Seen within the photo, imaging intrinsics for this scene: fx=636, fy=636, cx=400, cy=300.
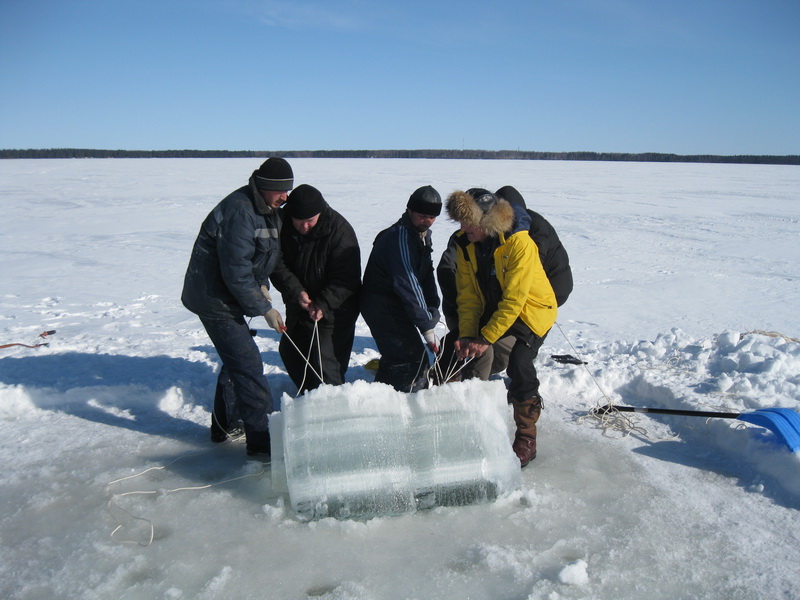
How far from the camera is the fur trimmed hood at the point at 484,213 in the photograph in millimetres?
3352

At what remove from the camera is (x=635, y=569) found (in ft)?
9.16

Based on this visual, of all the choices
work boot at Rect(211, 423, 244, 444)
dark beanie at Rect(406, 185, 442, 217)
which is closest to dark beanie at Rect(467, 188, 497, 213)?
dark beanie at Rect(406, 185, 442, 217)

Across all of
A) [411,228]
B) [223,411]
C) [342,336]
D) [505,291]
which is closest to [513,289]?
[505,291]

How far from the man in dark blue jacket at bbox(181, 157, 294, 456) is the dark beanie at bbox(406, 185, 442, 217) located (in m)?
0.72

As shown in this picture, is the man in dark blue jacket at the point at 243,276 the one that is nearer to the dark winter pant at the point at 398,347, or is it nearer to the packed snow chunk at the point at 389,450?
the packed snow chunk at the point at 389,450

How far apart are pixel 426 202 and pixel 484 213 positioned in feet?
1.36

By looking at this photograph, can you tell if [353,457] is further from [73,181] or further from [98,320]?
[73,181]

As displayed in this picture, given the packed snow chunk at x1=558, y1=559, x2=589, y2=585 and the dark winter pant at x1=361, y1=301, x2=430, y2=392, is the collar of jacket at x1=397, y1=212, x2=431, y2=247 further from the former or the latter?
the packed snow chunk at x1=558, y1=559, x2=589, y2=585

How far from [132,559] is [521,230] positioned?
8.20 ft

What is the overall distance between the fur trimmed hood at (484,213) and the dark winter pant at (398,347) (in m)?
0.93

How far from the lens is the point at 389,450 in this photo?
3.20 m

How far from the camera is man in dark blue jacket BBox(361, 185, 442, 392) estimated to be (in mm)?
3791

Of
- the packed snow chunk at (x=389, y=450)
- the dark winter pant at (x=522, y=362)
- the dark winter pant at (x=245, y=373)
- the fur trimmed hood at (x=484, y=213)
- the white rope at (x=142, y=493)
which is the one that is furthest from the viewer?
the dark winter pant at (x=245, y=373)

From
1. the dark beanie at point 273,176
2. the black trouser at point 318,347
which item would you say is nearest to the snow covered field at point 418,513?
the black trouser at point 318,347
